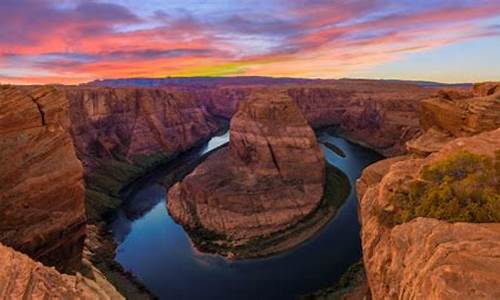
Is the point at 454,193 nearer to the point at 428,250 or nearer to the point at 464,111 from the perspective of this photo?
the point at 428,250

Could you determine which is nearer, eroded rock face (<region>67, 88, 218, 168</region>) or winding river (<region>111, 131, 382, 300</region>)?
winding river (<region>111, 131, 382, 300</region>)

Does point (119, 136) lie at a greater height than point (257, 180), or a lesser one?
lesser

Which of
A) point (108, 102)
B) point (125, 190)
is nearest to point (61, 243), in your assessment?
point (125, 190)

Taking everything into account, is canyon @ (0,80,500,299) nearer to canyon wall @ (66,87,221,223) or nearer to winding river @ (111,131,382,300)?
canyon wall @ (66,87,221,223)

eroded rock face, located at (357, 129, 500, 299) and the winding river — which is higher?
eroded rock face, located at (357, 129, 500, 299)

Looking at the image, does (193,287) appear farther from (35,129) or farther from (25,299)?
(25,299)

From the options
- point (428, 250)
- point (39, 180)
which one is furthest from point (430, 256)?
point (39, 180)

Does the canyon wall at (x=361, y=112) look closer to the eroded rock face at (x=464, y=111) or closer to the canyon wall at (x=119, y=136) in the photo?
the canyon wall at (x=119, y=136)

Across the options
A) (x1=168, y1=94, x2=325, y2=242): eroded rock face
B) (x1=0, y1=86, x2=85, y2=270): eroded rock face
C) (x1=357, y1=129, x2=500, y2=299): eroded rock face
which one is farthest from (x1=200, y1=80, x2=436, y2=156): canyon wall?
(x1=357, y1=129, x2=500, y2=299): eroded rock face
